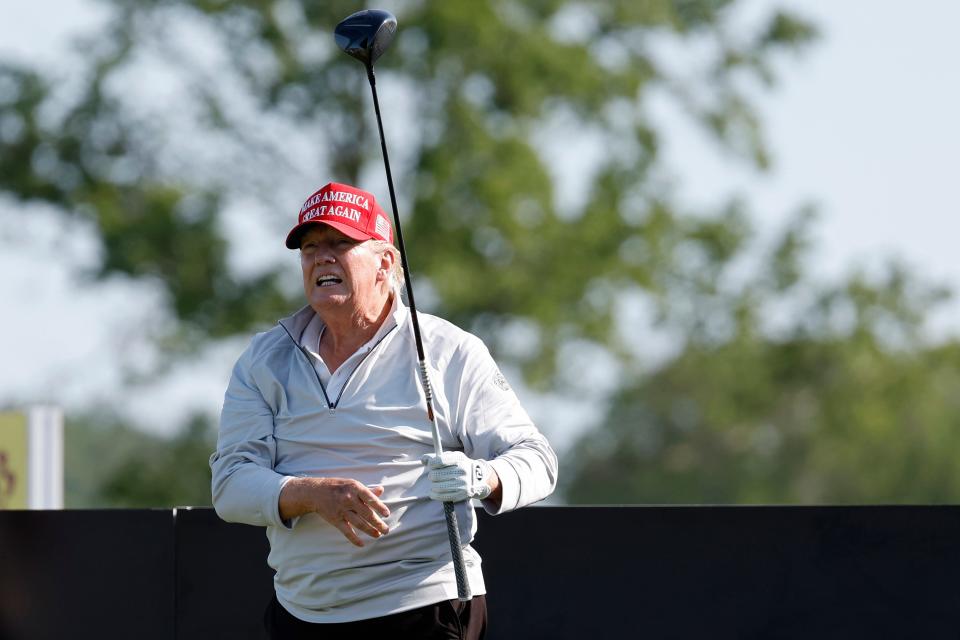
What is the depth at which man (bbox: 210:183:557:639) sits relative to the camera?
3377 millimetres

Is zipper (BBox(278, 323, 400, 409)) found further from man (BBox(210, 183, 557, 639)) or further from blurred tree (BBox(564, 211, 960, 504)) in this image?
blurred tree (BBox(564, 211, 960, 504))

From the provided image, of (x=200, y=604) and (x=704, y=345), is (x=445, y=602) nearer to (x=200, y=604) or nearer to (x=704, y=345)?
(x=200, y=604)

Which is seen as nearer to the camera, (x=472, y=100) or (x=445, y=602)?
(x=445, y=602)

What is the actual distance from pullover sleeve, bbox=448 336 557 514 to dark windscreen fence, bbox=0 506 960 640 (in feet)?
3.99

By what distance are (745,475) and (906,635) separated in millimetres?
17822

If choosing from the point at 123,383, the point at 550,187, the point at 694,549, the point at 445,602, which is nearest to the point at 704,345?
the point at 550,187

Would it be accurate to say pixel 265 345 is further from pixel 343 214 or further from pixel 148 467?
pixel 148 467

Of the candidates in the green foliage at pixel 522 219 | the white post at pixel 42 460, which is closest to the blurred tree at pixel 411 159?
the green foliage at pixel 522 219

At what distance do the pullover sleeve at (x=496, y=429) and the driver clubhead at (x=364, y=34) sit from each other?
2.80 ft

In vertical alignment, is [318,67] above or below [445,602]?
above

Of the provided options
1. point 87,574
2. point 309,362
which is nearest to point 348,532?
point 309,362

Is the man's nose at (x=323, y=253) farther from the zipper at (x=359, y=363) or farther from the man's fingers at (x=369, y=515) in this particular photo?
the man's fingers at (x=369, y=515)

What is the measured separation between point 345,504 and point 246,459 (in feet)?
1.19

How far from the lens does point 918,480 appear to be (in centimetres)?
2248
